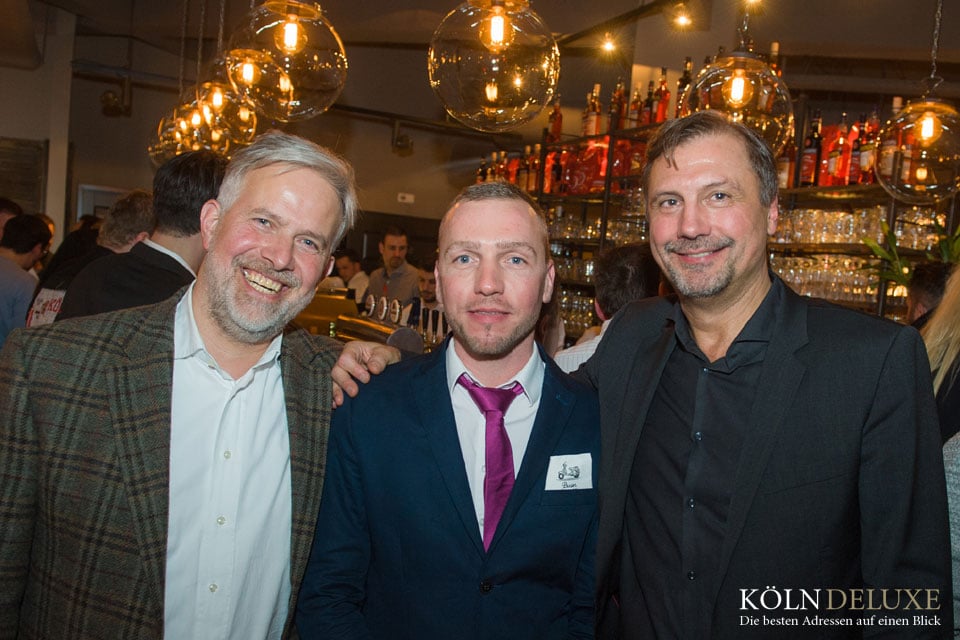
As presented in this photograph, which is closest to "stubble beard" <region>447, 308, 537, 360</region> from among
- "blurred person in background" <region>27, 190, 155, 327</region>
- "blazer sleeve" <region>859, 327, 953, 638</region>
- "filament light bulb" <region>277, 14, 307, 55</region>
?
"blazer sleeve" <region>859, 327, 953, 638</region>

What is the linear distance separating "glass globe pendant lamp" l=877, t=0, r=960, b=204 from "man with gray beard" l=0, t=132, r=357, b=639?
2296 mm

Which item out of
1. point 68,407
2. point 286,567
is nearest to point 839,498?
point 286,567

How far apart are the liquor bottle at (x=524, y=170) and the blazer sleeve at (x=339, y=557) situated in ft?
16.5

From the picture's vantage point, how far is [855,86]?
28.6 ft

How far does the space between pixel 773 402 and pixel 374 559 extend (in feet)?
3.12

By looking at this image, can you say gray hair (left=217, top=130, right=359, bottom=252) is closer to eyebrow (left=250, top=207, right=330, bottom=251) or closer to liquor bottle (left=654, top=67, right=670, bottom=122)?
eyebrow (left=250, top=207, right=330, bottom=251)

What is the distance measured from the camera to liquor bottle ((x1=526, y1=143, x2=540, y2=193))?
6.49 meters

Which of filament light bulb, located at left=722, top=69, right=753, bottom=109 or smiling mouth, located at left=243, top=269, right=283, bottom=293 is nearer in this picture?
smiling mouth, located at left=243, top=269, right=283, bottom=293

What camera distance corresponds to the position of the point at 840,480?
5.24ft

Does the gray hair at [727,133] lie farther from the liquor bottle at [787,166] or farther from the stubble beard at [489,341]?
the liquor bottle at [787,166]

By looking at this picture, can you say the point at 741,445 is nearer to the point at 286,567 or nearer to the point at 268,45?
the point at 286,567

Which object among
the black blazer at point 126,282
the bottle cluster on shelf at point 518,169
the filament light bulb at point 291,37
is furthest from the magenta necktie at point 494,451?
the bottle cluster on shelf at point 518,169

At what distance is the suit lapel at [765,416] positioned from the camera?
5.27 feet

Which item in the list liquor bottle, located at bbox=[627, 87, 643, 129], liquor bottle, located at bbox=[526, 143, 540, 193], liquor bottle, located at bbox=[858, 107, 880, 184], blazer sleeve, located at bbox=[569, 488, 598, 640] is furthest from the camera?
liquor bottle, located at bbox=[526, 143, 540, 193]
